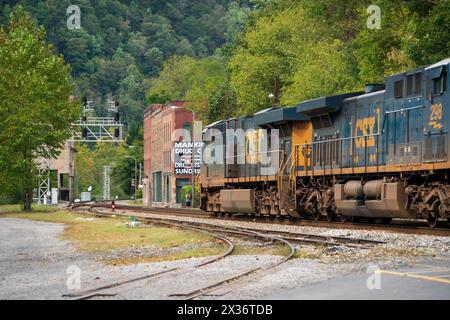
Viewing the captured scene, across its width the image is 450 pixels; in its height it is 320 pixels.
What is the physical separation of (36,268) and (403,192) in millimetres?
12474

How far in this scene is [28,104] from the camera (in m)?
54.4

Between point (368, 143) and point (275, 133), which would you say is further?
point (275, 133)

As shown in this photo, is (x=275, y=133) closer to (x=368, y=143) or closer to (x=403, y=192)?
(x=368, y=143)

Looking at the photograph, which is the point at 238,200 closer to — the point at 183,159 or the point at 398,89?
the point at 398,89

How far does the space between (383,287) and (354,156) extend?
17470 millimetres

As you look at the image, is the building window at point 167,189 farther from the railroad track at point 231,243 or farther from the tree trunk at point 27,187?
the railroad track at point 231,243

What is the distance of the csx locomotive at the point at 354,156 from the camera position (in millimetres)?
24578

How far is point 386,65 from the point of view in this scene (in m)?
46.8

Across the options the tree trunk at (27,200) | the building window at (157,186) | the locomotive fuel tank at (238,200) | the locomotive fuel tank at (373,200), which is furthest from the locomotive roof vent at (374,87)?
the building window at (157,186)

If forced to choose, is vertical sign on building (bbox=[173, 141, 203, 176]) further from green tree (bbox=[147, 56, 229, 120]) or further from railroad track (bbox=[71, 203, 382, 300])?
railroad track (bbox=[71, 203, 382, 300])

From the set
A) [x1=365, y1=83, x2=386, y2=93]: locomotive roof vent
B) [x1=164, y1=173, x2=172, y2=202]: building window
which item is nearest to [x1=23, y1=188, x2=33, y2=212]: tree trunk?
[x1=365, y1=83, x2=386, y2=93]: locomotive roof vent

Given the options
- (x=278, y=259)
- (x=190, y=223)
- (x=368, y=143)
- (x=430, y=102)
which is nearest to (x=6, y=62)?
(x=190, y=223)

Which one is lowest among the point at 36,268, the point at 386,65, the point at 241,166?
the point at 36,268

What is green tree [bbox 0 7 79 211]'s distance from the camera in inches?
2125
